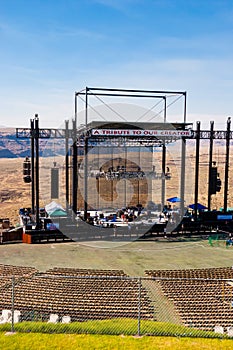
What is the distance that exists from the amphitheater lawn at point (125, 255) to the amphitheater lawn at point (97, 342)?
12.7m

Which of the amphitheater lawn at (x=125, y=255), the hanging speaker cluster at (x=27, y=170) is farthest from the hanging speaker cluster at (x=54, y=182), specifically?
the amphitheater lawn at (x=125, y=255)

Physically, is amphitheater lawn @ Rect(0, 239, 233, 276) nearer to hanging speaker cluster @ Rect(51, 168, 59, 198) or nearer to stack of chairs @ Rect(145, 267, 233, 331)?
stack of chairs @ Rect(145, 267, 233, 331)

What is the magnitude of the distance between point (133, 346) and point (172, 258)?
17287 millimetres

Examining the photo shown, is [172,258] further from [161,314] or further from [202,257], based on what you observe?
[161,314]

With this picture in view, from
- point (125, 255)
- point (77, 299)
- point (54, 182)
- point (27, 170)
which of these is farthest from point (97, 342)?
point (54, 182)

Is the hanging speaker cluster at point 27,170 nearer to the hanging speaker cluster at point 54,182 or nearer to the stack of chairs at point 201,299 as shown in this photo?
the hanging speaker cluster at point 54,182

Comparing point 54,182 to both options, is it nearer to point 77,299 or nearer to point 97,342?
point 77,299

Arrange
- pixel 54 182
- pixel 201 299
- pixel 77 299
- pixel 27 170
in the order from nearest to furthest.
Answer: pixel 77 299 < pixel 201 299 < pixel 27 170 < pixel 54 182

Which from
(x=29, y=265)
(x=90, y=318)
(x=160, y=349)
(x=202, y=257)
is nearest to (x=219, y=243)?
(x=202, y=257)

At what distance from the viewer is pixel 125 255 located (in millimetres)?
26859

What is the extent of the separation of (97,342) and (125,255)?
1737 cm

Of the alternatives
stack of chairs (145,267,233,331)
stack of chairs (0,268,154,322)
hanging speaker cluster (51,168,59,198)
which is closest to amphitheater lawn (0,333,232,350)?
stack of chairs (145,267,233,331)

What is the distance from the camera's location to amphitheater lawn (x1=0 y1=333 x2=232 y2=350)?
30.7 feet

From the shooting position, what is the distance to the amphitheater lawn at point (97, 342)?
9344 millimetres
